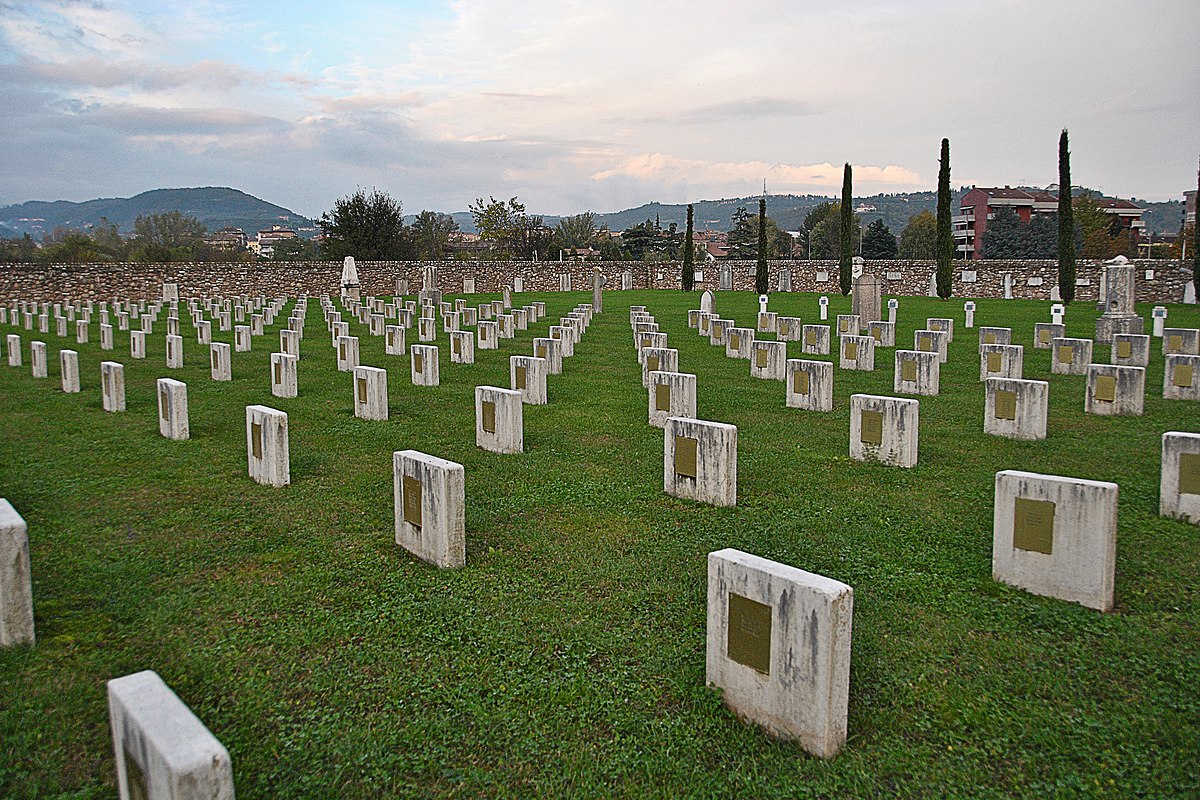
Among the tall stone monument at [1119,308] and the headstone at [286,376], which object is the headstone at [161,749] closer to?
the headstone at [286,376]

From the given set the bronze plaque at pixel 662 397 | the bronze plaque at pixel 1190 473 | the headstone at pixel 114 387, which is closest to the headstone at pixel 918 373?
the bronze plaque at pixel 662 397

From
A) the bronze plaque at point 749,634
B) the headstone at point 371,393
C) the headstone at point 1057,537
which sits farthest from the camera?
the headstone at point 371,393

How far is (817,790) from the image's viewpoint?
3.27 m

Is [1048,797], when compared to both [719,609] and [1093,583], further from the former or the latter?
[1093,583]

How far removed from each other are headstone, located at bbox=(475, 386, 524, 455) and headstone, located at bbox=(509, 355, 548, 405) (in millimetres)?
2663

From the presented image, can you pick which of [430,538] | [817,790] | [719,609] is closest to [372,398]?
[430,538]

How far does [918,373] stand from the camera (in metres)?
12.5

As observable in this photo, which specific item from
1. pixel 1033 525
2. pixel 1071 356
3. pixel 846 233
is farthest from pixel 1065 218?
pixel 1033 525

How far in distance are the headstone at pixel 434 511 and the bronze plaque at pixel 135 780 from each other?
Result: 9.25 feet

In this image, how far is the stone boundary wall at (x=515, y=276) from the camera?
35.5 meters

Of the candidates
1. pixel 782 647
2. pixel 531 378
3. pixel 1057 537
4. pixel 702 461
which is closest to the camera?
pixel 782 647

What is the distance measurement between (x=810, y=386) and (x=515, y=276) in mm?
35353

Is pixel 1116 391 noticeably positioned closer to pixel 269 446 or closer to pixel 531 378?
pixel 531 378

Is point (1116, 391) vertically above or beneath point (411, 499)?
above
